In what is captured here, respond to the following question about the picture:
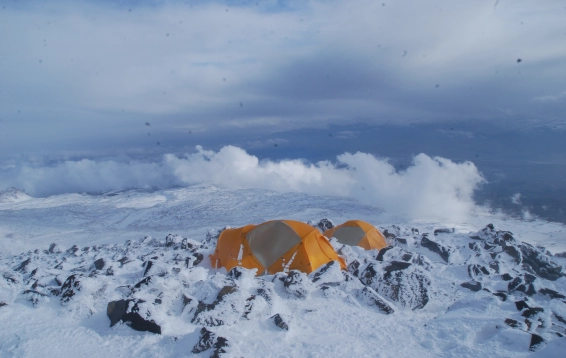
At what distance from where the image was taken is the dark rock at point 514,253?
14.6 m

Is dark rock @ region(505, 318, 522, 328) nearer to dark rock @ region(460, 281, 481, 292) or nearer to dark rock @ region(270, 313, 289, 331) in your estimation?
dark rock @ region(460, 281, 481, 292)

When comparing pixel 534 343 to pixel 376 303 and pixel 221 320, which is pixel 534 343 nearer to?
pixel 376 303

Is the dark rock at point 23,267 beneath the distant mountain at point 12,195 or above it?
above

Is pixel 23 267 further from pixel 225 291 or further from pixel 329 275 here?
pixel 329 275

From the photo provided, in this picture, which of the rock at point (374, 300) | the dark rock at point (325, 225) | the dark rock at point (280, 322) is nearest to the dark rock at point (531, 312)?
the rock at point (374, 300)

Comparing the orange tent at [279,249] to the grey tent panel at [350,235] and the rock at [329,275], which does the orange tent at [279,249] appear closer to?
the rock at [329,275]

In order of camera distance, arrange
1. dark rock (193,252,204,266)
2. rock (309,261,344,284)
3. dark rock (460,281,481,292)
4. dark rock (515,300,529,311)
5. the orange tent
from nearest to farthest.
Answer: dark rock (515,300,529,311) < rock (309,261,344,284) < dark rock (460,281,481,292) < the orange tent < dark rock (193,252,204,266)

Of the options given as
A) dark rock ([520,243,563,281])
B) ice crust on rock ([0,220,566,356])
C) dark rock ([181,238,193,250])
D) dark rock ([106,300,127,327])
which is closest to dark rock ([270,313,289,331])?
ice crust on rock ([0,220,566,356])

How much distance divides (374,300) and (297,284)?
189 cm

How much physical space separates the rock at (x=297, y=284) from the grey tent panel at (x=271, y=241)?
2.79 meters

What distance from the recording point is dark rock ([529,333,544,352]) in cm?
582

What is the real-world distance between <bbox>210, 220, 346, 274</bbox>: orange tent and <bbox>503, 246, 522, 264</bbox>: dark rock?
8269mm

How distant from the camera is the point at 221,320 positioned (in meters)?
6.73

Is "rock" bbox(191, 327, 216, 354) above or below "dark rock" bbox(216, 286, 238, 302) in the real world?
below
